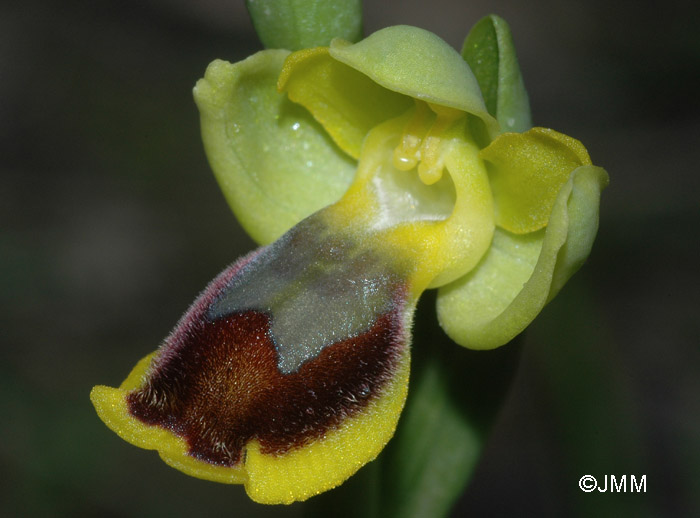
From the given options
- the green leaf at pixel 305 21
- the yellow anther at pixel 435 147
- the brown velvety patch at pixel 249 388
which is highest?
the green leaf at pixel 305 21

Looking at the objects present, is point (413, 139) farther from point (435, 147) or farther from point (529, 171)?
point (529, 171)

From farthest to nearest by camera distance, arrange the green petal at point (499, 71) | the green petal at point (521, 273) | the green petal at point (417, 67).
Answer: the green petal at point (499, 71)
the green petal at point (417, 67)
the green petal at point (521, 273)

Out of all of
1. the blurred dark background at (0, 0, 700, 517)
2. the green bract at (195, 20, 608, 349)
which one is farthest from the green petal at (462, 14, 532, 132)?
the blurred dark background at (0, 0, 700, 517)

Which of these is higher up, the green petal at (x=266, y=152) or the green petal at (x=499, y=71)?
the green petal at (x=499, y=71)

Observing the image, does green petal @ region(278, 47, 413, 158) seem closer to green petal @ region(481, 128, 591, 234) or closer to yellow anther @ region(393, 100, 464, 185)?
yellow anther @ region(393, 100, 464, 185)

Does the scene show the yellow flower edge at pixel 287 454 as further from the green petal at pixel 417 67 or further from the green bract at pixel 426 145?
the green petal at pixel 417 67

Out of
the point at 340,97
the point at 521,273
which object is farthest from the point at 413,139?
the point at 521,273

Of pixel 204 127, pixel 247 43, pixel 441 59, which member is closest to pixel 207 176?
pixel 247 43

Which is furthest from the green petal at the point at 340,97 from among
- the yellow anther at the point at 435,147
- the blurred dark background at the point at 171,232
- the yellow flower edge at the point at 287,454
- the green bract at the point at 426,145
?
the blurred dark background at the point at 171,232
